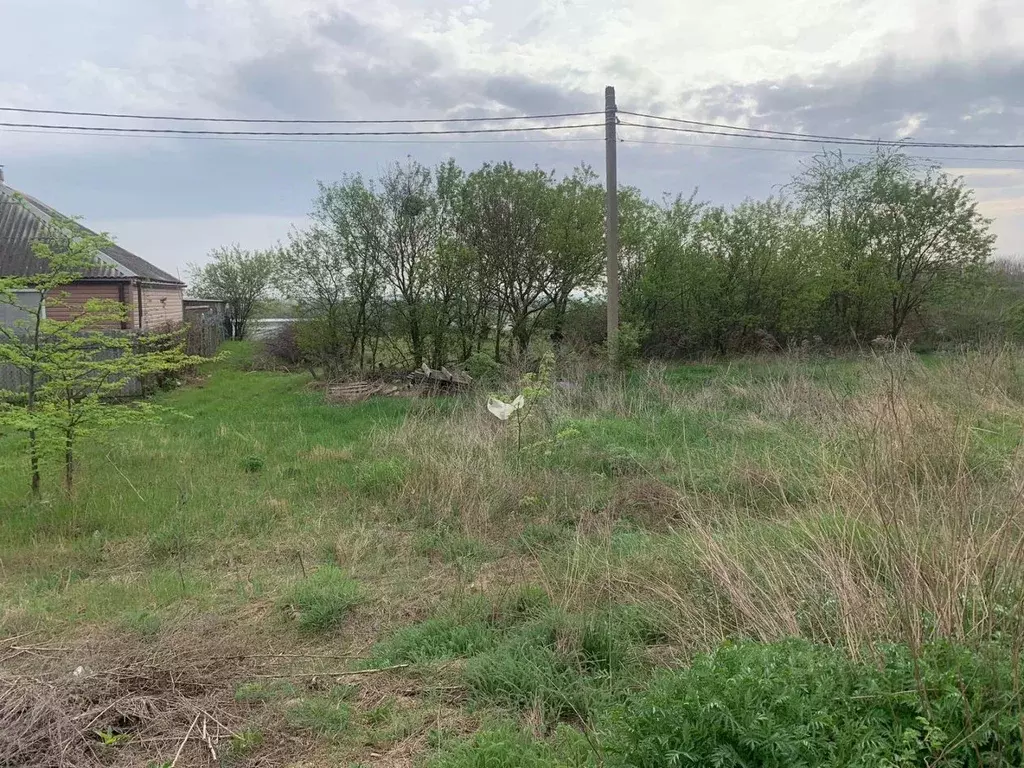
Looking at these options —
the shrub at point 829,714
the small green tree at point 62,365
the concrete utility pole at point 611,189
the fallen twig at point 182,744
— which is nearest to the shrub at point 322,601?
the fallen twig at point 182,744

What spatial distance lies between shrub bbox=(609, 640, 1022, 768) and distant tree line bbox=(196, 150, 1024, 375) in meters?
12.4

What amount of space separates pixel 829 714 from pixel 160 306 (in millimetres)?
23909

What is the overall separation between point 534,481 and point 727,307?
505 inches

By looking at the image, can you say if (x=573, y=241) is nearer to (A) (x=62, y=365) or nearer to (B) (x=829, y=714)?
(A) (x=62, y=365)

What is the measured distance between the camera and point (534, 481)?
20.2 feet

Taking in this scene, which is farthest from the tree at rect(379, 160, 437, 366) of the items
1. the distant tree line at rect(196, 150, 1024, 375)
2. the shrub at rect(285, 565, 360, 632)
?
the shrub at rect(285, 565, 360, 632)

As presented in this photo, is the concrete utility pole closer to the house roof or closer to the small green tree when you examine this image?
the small green tree

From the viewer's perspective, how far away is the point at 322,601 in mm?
3939

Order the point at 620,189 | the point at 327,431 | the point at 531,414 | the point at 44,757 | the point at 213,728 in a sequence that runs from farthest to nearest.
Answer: the point at 620,189, the point at 327,431, the point at 531,414, the point at 213,728, the point at 44,757

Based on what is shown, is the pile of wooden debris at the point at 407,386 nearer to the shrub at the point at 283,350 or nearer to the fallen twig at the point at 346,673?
the shrub at the point at 283,350

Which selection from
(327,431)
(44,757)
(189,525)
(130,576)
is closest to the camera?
(44,757)

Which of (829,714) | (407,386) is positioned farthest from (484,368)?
(829,714)

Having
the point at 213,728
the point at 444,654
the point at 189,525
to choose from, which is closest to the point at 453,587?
the point at 444,654

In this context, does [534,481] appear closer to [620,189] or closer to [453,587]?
[453,587]
